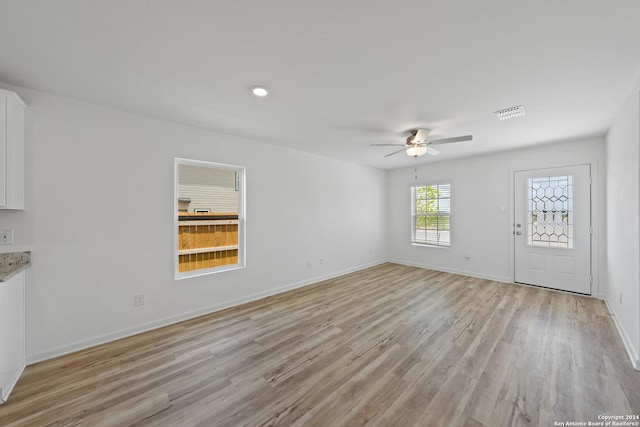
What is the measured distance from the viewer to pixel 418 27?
4.99 feet

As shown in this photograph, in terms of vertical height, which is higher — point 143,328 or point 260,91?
point 260,91

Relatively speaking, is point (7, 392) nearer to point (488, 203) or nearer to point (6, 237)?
point (6, 237)

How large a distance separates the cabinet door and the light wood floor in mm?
117

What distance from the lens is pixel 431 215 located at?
5.80 m

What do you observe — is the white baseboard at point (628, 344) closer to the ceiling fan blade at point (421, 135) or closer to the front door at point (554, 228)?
the front door at point (554, 228)

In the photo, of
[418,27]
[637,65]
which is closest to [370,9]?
[418,27]

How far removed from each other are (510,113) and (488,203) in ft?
8.62

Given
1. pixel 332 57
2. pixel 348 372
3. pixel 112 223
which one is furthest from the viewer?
pixel 112 223

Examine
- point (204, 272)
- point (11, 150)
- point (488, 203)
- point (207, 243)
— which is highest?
point (11, 150)

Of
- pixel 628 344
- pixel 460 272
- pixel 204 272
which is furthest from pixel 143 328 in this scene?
pixel 460 272

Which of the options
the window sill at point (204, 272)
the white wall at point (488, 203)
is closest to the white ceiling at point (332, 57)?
the white wall at point (488, 203)

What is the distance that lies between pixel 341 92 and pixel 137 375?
310cm

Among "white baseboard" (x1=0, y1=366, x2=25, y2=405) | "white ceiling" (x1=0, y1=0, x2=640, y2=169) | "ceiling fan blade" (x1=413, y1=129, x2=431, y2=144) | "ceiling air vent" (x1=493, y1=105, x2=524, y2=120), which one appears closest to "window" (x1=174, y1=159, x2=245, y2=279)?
"white ceiling" (x1=0, y1=0, x2=640, y2=169)

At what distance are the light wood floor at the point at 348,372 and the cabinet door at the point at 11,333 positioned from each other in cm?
12
